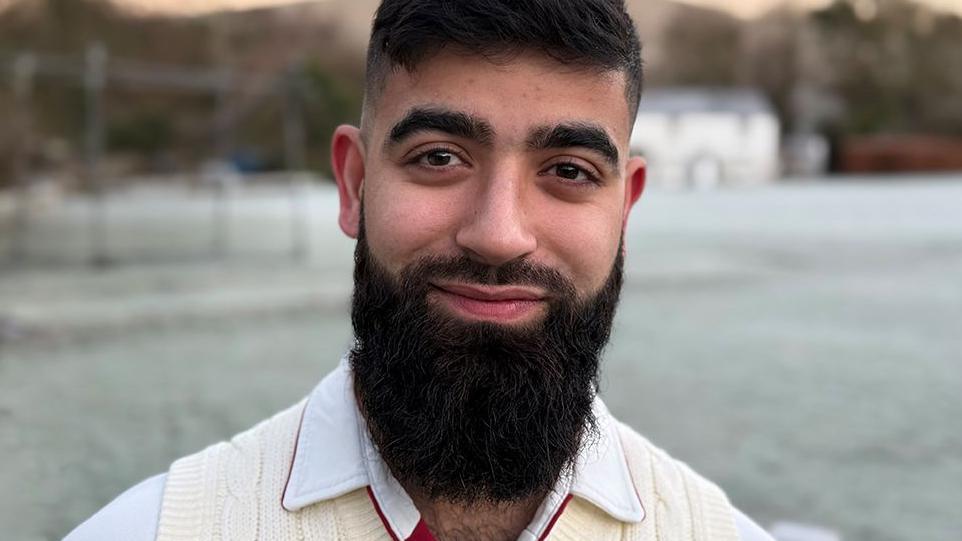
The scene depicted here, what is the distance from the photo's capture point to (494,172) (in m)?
1.28

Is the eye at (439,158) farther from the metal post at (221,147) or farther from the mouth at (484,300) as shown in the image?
the metal post at (221,147)

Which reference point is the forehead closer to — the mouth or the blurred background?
the mouth

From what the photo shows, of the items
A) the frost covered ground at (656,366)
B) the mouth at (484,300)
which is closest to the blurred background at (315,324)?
the frost covered ground at (656,366)

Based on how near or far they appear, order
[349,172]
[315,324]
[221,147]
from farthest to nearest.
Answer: [221,147] < [315,324] < [349,172]

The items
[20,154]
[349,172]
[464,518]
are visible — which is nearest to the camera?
[464,518]

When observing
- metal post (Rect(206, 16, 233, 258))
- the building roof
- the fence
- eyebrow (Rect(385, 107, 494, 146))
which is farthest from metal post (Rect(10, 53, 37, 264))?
the building roof

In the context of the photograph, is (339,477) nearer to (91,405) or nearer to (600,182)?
(600,182)

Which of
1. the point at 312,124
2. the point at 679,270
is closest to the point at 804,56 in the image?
the point at 312,124

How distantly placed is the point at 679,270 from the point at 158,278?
19.2 feet

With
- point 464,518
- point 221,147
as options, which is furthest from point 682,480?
point 221,147

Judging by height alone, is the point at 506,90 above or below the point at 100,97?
below

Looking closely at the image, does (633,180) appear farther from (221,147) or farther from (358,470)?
(221,147)

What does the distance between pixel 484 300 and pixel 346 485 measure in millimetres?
324

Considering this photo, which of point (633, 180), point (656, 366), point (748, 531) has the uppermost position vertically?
point (633, 180)
